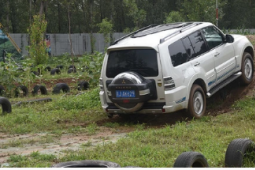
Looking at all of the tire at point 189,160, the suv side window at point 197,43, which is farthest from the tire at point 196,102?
the tire at point 189,160

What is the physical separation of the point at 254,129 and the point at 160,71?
227cm

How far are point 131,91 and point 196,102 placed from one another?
1.57m

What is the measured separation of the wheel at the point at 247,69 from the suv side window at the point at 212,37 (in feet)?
3.32

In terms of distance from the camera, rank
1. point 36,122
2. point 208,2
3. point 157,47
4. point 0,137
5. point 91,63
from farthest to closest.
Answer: point 208,2 → point 91,63 → point 36,122 → point 157,47 → point 0,137

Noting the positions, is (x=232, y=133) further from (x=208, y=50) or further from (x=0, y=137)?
(x=0, y=137)

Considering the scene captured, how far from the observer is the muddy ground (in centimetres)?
807

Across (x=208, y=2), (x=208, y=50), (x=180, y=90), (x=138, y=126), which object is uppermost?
(x=208, y=2)

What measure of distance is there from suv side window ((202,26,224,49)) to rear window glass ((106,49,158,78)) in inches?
75.9

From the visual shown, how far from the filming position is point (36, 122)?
10688mm

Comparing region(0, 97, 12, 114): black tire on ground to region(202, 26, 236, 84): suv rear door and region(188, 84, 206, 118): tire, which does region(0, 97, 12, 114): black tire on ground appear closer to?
region(188, 84, 206, 118): tire

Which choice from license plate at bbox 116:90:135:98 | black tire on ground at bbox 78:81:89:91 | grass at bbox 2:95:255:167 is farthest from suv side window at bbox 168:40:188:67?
black tire on ground at bbox 78:81:89:91

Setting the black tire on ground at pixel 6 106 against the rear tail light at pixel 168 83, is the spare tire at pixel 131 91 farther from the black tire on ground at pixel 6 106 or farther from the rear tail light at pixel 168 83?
the black tire on ground at pixel 6 106

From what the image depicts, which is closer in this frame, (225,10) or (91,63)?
(91,63)

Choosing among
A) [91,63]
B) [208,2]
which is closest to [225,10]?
[208,2]
